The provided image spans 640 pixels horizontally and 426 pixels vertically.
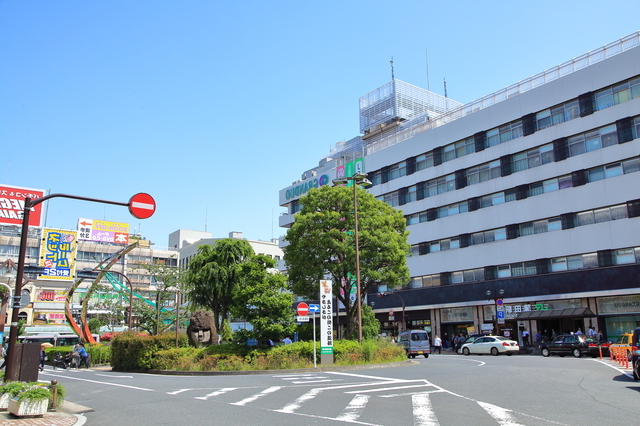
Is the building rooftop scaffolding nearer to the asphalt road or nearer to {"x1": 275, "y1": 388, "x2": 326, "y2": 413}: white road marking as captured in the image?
the asphalt road

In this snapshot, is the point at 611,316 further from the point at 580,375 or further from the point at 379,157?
the point at 379,157

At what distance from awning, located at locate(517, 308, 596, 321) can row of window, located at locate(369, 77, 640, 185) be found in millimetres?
11968

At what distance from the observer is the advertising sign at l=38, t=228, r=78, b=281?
72562 mm

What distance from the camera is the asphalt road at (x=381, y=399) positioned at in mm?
10203

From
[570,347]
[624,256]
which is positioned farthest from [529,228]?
[570,347]

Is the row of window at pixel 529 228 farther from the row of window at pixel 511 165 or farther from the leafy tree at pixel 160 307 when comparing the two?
the leafy tree at pixel 160 307

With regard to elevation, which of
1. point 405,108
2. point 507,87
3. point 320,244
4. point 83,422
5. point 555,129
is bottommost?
point 83,422

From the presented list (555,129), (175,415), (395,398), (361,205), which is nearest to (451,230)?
(555,129)

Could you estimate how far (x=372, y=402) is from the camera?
12.4m

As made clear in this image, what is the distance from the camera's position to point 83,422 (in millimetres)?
10773

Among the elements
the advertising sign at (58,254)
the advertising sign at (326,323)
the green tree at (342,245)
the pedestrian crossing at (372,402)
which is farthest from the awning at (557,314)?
the advertising sign at (58,254)

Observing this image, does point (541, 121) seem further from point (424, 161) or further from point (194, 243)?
point (194, 243)

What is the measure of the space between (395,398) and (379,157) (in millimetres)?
45816

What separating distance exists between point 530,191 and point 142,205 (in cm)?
3669
